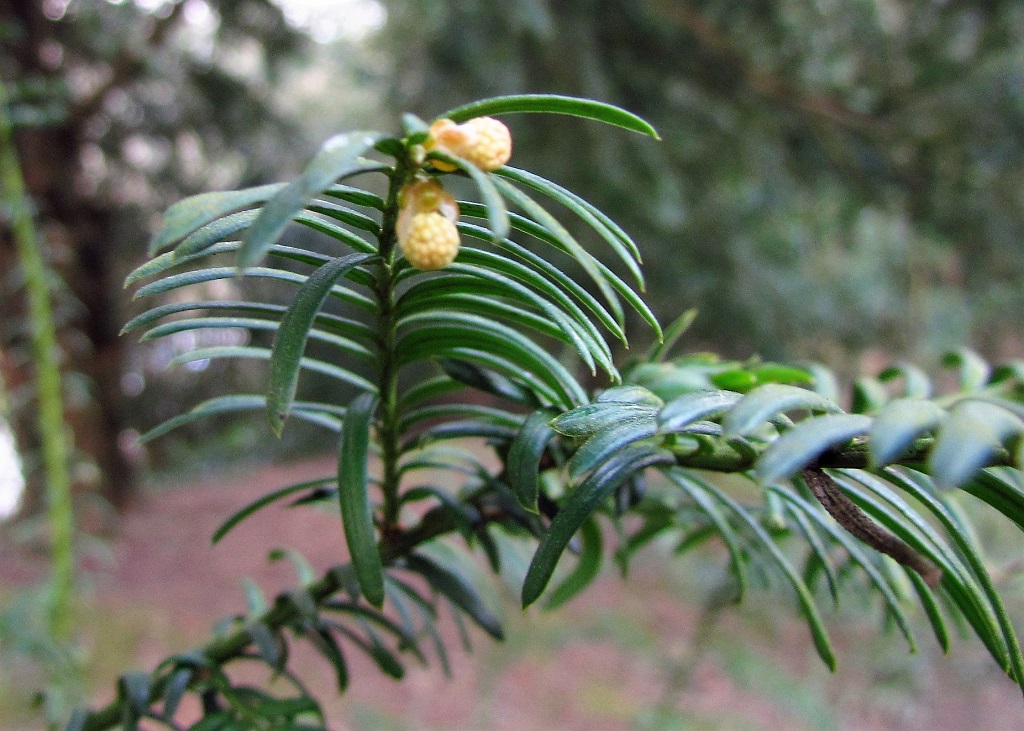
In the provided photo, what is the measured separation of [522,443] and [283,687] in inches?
68.7

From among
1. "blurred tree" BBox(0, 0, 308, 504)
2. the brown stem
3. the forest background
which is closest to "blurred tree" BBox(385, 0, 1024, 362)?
the forest background

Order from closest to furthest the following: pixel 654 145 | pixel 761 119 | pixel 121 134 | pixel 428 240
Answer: pixel 428 240
pixel 654 145
pixel 761 119
pixel 121 134

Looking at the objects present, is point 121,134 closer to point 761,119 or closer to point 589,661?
point 761,119

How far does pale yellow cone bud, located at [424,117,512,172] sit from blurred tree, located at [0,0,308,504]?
229cm

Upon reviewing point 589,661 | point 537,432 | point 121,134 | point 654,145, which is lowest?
point 589,661

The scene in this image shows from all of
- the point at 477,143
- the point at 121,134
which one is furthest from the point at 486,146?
the point at 121,134

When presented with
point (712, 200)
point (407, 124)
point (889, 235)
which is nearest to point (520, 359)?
point (407, 124)

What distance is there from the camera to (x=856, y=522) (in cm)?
26

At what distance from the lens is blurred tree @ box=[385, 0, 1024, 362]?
78.6 inches

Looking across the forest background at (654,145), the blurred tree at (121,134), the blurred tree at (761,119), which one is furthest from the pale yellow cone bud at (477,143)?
the blurred tree at (121,134)

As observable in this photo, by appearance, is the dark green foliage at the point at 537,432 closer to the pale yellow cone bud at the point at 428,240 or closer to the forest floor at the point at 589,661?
the pale yellow cone bud at the point at 428,240

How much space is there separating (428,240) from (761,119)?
2.37m

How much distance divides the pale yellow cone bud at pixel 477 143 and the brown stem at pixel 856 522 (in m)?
0.15

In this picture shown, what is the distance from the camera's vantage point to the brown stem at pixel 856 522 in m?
0.26
